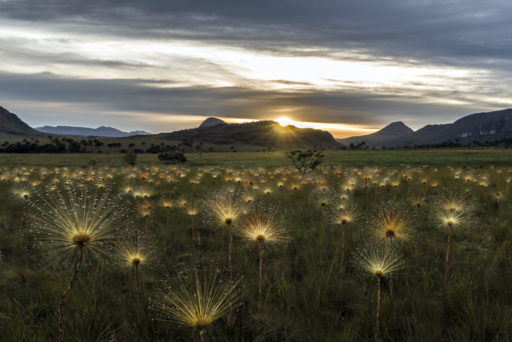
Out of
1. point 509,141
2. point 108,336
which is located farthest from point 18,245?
point 509,141

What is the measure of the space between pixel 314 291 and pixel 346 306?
1.80 feet

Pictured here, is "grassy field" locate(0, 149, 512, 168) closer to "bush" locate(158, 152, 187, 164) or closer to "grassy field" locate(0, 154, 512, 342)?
"bush" locate(158, 152, 187, 164)

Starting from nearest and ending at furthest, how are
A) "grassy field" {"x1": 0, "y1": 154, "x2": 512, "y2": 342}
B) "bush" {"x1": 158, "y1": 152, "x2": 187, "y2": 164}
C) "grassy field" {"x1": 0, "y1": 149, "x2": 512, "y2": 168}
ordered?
"grassy field" {"x1": 0, "y1": 154, "x2": 512, "y2": 342} < "grassy field" {"x1": 0, "y1": 149, "x2": 512, "y2": 168} < "bush" {"x1": 158, "y1": 152, "x2": 187, "y2": 164}

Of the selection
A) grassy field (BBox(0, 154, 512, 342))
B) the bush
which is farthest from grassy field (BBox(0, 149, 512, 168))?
grassy field (BBox(0, 154, 512, 342))

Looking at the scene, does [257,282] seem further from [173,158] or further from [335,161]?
[173,158]

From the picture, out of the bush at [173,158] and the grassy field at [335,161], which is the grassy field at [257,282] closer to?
the grassy field at [335,161]

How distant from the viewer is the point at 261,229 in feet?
13.9

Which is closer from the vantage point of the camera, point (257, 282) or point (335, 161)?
point (257, 282)

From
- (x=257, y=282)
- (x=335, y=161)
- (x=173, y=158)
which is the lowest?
(x=257, y=282)

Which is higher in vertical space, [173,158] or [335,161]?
[173,158]

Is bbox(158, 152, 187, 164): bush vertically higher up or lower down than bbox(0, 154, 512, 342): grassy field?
higher up

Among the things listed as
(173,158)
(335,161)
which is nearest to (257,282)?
(335,161)

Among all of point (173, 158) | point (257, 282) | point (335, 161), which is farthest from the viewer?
point (173, 158)

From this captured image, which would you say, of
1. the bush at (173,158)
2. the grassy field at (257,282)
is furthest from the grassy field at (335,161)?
the grassy field at (257,282)
